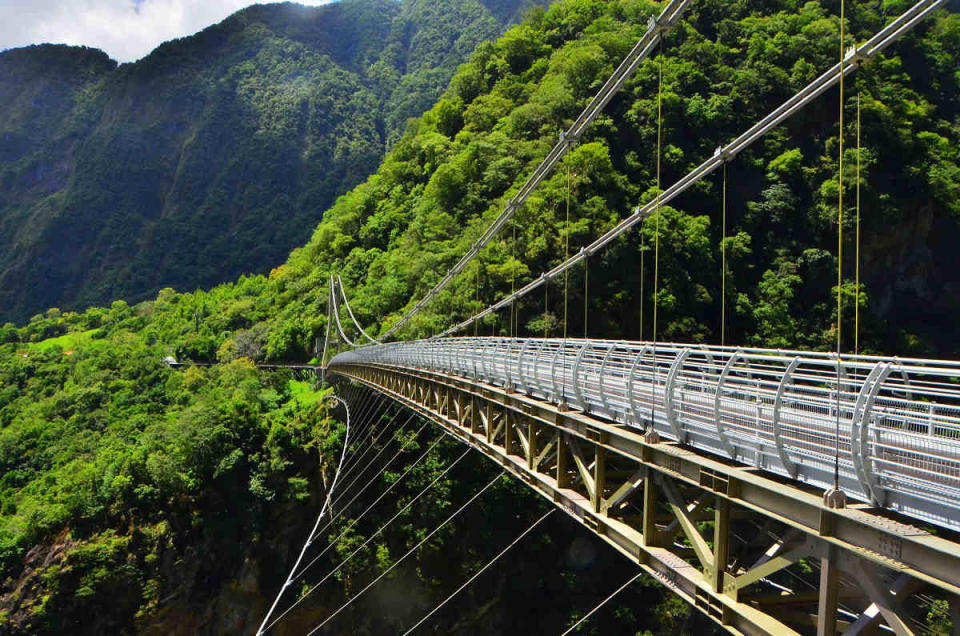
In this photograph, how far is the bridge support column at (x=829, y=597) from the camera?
13.5 ft

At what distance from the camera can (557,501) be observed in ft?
29.3

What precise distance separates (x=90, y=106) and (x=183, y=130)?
21.5m

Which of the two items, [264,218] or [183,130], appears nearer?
[264,218]

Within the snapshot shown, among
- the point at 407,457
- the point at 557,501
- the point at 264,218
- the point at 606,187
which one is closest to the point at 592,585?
the point at 407,457

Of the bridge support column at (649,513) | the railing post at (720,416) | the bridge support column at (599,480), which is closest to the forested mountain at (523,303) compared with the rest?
the bridge support column at (599,480)

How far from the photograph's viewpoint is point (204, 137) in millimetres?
133000

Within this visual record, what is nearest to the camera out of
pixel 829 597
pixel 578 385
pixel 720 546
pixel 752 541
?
pixel 829 597

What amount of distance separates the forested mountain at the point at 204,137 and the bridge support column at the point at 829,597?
4166 inches

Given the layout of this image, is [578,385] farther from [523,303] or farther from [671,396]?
[523,303]

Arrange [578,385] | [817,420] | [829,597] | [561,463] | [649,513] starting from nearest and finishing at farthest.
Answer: [829,597], [817,420], [649,513], [578,385], [561,463]

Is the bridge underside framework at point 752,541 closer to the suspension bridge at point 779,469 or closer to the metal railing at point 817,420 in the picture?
the suspension bridge at point 779,469

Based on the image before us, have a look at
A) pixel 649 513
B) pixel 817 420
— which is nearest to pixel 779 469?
pixel 817 420

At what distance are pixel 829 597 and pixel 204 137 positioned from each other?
144 meters

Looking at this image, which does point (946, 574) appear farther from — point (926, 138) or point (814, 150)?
point (926, 138)
